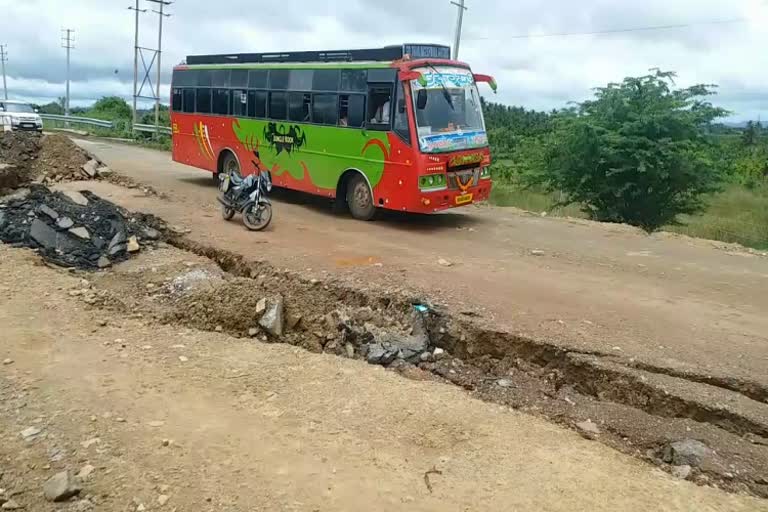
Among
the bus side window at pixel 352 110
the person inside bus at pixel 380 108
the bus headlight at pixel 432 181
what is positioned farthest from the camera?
the bus side window at pixel 352 110

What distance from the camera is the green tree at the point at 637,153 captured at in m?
11.7

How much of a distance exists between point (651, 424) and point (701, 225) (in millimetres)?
10673

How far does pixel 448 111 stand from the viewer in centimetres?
985

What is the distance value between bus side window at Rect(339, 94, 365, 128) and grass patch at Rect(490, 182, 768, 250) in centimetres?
442

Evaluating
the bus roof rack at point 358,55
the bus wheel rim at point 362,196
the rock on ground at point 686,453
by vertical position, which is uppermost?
the bus roof rack at point 358,55

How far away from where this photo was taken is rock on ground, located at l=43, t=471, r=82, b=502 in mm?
3174

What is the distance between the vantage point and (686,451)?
12.9 feet

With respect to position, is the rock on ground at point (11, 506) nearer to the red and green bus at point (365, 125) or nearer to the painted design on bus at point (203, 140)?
the red and green bus at point (365, 125)

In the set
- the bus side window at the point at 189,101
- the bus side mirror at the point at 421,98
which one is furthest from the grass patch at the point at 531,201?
the bus side window at the point at 189,101

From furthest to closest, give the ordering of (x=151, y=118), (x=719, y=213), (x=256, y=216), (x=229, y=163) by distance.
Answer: (x=151, y=118) < (x=719, y=213) < (x=229, y=163) < (x=256, y=216)

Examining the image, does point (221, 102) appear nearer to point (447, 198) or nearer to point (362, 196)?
point (362, 196)

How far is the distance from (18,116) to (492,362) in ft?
84.1

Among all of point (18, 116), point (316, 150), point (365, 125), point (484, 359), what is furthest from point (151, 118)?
point (484, 359)

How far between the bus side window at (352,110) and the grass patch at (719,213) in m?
4.42
